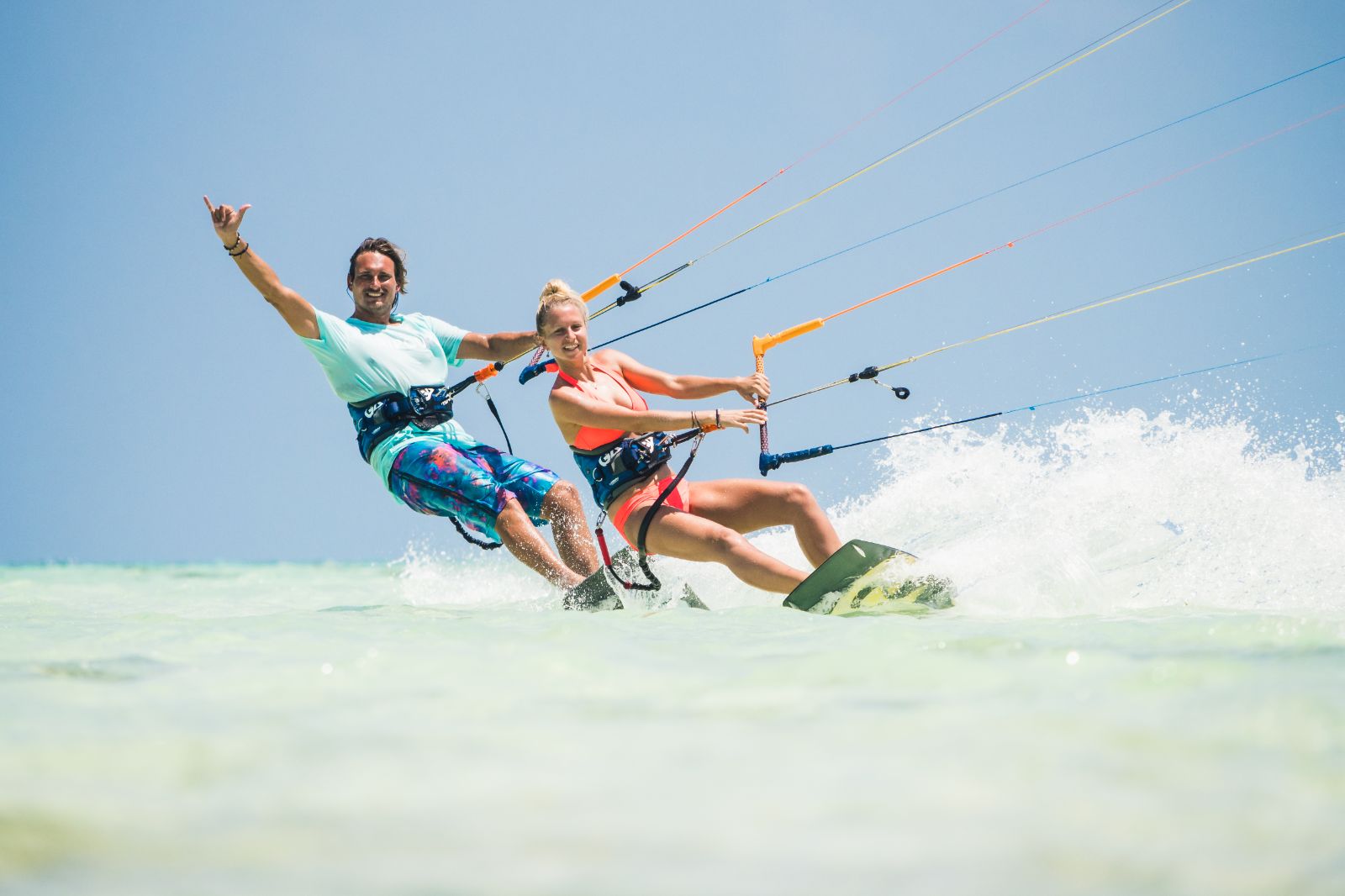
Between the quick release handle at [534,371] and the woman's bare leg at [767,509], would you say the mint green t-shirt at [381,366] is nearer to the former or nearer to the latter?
the quick release handle at [534,371]

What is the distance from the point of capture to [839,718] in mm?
1757

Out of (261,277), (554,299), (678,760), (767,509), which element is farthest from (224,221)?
(678,760)

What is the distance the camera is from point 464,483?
4.63 m

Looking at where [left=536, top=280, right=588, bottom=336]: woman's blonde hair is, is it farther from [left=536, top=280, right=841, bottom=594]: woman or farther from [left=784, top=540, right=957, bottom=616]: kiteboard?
[left=784, top=540, right=957, bottom=616]: kiteboard

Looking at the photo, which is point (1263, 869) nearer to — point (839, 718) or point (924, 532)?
point (839, 718)

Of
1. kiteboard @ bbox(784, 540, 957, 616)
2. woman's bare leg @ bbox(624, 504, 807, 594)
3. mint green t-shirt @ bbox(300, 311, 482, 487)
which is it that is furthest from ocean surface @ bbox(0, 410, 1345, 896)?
mint green t-shirt @ bbox(300, 311, 482, 487)

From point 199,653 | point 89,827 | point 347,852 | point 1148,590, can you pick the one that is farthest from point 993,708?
point 1148,590

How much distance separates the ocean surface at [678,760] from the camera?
1203 millimetres

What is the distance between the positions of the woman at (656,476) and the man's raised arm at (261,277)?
1.13 m

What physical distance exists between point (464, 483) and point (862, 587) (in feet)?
6.28

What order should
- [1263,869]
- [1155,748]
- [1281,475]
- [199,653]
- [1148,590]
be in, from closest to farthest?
1. [1263,869]
2. [1155,748]
3. [199,653]
4. [1148,590]
5. [1281,475]

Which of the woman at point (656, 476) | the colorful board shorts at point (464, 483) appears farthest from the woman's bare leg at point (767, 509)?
the colorful board shorts at point (464, 483)

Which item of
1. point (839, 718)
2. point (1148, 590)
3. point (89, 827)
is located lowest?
point (1148, 590)

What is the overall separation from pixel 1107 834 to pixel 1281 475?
4.53 m
